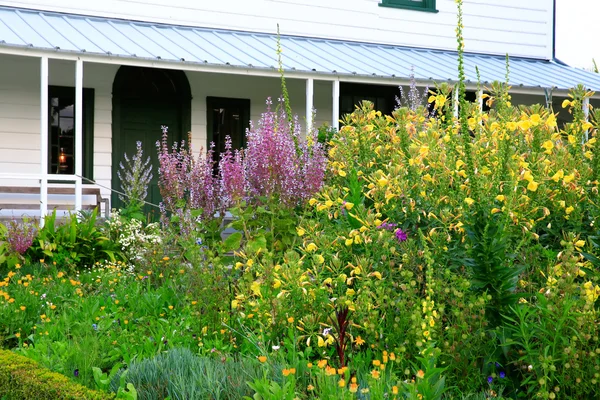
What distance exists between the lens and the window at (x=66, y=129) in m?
11.5

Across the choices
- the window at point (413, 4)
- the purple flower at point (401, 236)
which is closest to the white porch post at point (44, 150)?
the purple flower at point (401, 236)

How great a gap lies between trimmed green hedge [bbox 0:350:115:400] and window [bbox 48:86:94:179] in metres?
7.59

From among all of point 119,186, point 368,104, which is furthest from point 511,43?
point 368,104

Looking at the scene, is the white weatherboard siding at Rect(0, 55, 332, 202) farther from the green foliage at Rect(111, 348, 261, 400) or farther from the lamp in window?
the green foliage at Rect(111, 348, 261, 400)

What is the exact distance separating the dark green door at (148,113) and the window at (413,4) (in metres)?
4.11

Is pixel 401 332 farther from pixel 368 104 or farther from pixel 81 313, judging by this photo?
pixel 81 313

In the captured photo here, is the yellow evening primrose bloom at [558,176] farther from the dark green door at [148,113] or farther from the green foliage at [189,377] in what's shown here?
the dark green door at [148,113]

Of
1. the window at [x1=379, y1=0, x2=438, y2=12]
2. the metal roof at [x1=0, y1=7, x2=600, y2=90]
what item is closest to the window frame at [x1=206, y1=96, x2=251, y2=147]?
the metal roof at [x1=0, y1=7, x2=600, y2=90]

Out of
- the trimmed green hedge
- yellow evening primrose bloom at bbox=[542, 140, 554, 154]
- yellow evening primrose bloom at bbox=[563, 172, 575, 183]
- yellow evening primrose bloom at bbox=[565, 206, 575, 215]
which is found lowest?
the trimmed green hedge

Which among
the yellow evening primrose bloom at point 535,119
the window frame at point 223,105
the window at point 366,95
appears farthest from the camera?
the window at point 366,95

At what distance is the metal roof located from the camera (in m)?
10.2

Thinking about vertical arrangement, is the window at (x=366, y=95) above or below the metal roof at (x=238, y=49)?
below

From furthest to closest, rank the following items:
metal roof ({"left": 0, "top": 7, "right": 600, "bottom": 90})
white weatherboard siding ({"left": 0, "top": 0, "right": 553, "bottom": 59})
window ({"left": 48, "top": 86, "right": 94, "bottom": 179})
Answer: white weatherboard siding ({"left": 0, "top": 0, "right": 553, "bottom": 59}) → window ({"left": 48, "top": 86, "right": 94, "bottom": 179}) → metal roof ({"left": 0, "top": 7, "right": 600, "bottom": 90})

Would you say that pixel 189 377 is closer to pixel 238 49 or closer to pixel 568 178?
pixel 568 178
